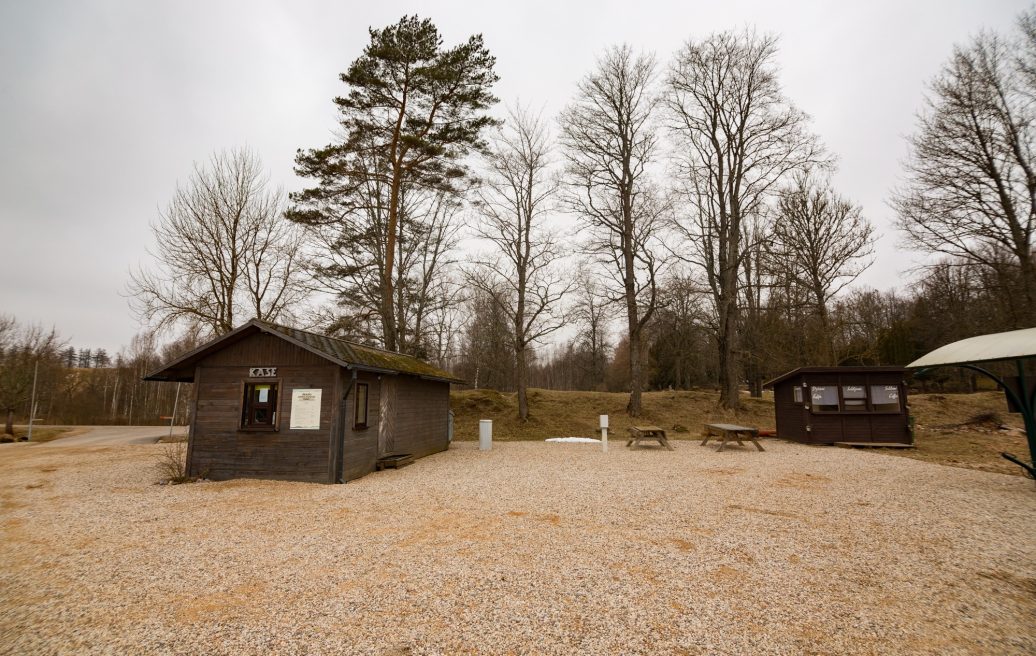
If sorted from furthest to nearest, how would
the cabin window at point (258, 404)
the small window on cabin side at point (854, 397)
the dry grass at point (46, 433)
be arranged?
the dry grass at point (46, 433)
the small window on cabin side at point (854, 397)
the cabin window at point (258, 404)

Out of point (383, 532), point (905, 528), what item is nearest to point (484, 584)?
point (383, 532)

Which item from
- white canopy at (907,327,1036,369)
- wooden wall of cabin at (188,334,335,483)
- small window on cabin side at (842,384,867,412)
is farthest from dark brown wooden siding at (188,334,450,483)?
small window on cabin side at (842,384,867,412)

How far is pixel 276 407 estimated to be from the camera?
384 inches

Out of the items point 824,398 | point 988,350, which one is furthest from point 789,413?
point 988,350

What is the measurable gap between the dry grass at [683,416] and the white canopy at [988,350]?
5774mm

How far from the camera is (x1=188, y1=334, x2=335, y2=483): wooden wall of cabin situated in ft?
31.4

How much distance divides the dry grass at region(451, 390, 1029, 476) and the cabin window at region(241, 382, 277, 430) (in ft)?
35.3

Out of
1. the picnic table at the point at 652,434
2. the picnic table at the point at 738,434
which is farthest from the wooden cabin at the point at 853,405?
the picnic table at the point at 652,434

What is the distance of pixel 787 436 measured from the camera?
54.9 ft

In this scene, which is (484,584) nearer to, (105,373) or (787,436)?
(787,436)

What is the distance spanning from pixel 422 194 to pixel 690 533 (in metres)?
17.0

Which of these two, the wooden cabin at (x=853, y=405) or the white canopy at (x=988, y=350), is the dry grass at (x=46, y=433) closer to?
the wooden cabin at (x=853, y=405)

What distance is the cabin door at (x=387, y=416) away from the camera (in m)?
11.4

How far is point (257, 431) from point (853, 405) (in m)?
17.5
